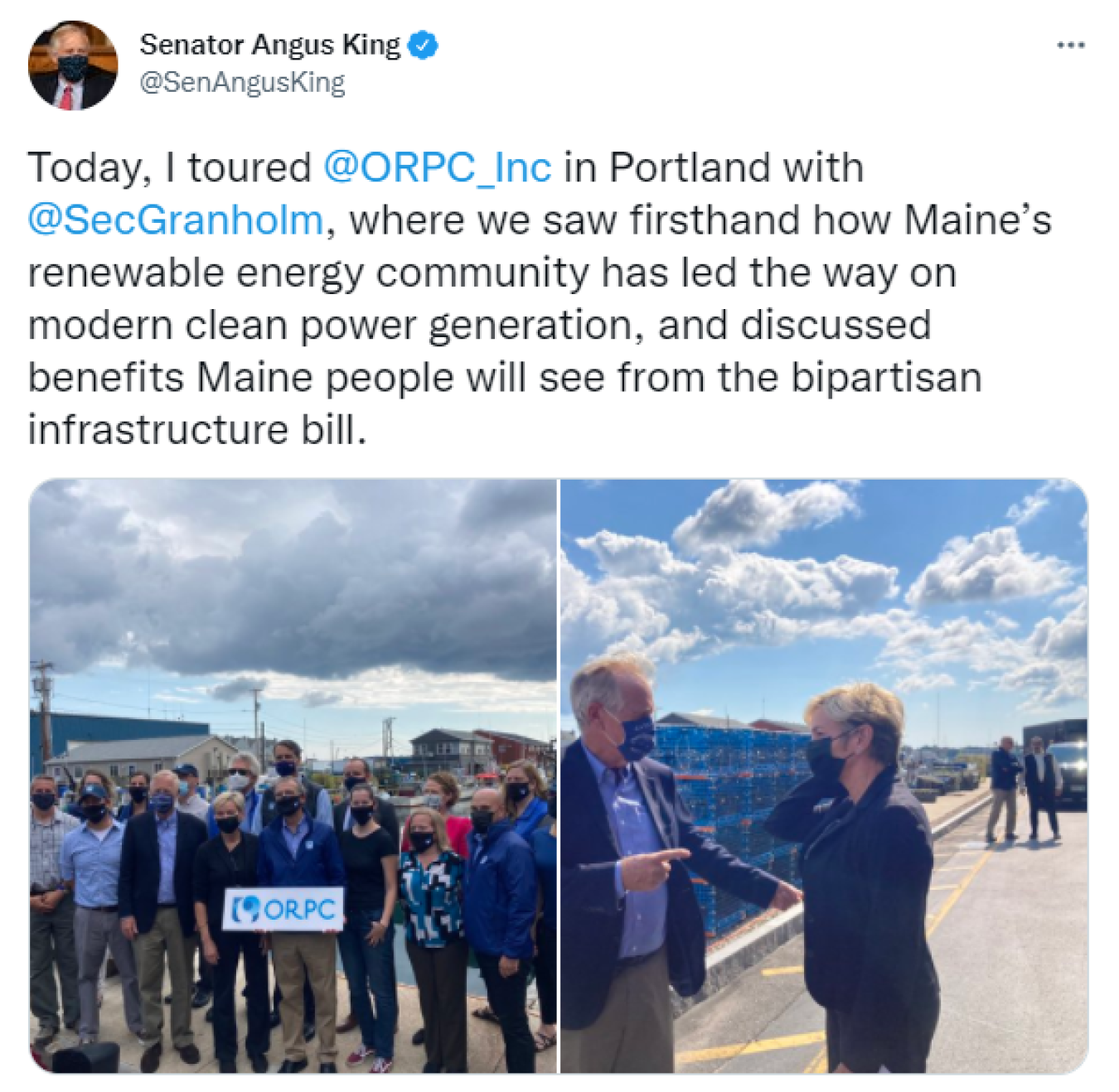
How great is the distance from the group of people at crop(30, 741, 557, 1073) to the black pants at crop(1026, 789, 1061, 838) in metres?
1.89

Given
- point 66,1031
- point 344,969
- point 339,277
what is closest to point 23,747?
point 66,1031

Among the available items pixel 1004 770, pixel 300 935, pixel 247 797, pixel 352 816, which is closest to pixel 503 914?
pixel 352 816

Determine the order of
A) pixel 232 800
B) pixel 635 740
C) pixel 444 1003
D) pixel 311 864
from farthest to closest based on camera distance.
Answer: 1. pixel 232 800
2. pixel 311 864
3. pixel 444 1003
4. pixel 635 740

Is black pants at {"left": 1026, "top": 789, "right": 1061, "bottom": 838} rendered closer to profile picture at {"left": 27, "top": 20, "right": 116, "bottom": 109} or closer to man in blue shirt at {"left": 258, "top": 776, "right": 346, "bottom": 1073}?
man in blue shirt at {"left": 258, "top": 776, "right": 346, "bottom": 1073}

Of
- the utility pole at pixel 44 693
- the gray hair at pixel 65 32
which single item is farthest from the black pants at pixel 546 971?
the gray hair at pixel 65 32

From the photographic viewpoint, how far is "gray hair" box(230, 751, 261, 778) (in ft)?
13.0

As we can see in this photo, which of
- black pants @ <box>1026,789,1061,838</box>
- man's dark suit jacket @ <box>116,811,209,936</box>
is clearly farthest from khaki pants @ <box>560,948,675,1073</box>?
man's dark suit jacket @ <box>116,811,209,936</box>

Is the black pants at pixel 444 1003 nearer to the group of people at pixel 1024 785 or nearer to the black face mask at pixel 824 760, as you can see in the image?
the black face mask at pixel 824 760

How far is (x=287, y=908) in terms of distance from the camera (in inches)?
156

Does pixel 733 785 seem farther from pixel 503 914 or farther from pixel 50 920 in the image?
pixel 50 920

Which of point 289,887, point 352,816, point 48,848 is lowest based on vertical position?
point 289,887

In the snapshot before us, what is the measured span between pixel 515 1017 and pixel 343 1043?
81cm

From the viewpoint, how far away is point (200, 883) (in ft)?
13.3

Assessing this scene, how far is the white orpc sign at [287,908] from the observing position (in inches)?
155
